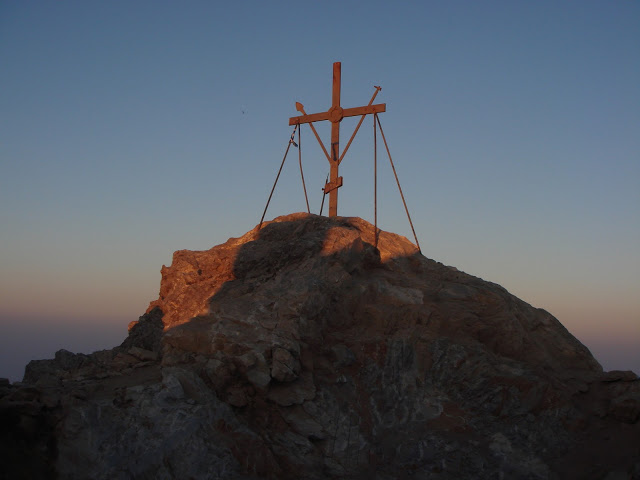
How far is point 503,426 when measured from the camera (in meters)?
12.5

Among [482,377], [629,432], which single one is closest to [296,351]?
[482,377]

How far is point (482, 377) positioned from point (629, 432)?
290cm

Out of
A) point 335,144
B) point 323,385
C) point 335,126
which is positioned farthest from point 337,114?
point 323,385

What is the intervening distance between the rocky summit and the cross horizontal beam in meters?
2.85

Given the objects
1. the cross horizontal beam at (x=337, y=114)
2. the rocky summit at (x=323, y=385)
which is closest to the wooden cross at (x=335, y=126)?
the cross horizontal beam at (x=337, y=114)

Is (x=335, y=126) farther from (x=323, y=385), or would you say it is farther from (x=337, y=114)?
(x=323, y=385)

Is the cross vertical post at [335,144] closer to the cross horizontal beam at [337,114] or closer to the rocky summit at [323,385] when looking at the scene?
the cross horizontal beam at [337,114]

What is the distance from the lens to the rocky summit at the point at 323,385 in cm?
1041

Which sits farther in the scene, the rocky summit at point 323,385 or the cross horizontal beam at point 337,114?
the cross horizontal beam at point 337,114

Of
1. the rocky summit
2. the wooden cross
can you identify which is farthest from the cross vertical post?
the rocky summit

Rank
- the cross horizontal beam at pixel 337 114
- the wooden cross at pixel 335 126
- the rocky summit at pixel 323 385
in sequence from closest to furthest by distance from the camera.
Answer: the rocky summit at pixel 323 385 < the cross horizontal beam at pixel 337 114 < the wooden cross at pixel 335 126

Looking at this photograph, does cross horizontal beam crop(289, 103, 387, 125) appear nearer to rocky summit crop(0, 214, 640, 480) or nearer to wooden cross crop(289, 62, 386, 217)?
wooden cross crop(289, 62, 386, 217)

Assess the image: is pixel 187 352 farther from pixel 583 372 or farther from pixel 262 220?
pixel 583 372

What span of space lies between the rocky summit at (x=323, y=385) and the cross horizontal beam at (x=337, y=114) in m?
2.85
